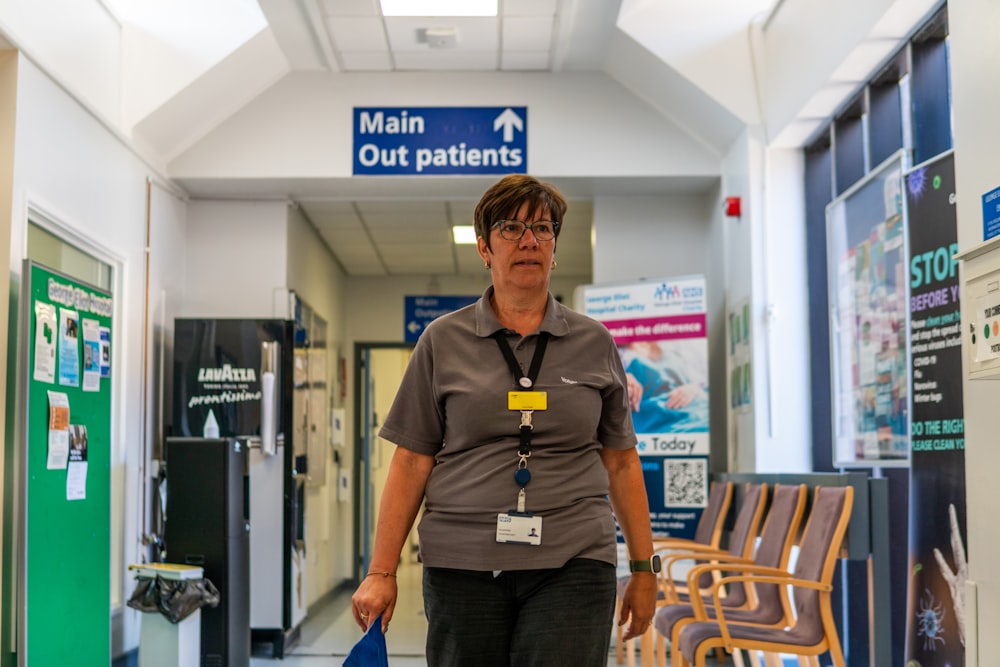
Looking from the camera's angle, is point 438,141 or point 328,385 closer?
point 438,141

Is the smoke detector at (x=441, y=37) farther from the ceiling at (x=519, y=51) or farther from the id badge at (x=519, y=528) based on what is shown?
the id badge at (x=519, y=528)

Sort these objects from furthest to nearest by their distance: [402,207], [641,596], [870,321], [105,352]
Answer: [402,207] < [105,352] < [870,321] < [641,596]

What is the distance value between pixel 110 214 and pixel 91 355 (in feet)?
3.64

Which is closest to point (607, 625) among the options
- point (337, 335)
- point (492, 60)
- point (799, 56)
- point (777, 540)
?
point (777, 540)

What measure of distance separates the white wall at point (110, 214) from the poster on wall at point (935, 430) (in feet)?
11.5

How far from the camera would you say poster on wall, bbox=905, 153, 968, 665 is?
3.76 meters

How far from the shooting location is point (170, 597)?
497 centimetres

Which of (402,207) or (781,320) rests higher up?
(402,207)

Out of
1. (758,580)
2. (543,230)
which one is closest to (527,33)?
(758,580)

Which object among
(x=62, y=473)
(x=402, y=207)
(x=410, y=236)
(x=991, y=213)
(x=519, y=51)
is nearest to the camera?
(x=991, y=213)

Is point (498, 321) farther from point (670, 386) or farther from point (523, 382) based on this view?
point (670, 386)

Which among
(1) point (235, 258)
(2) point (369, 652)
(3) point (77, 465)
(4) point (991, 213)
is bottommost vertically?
(2) point (369, 652)

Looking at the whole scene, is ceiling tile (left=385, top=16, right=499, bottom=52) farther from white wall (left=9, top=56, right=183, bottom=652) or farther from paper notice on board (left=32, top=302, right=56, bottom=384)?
paper notice on board (left=32, top=302, right=56, bottom=384)

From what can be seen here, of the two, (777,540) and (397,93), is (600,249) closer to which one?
(397,93)
